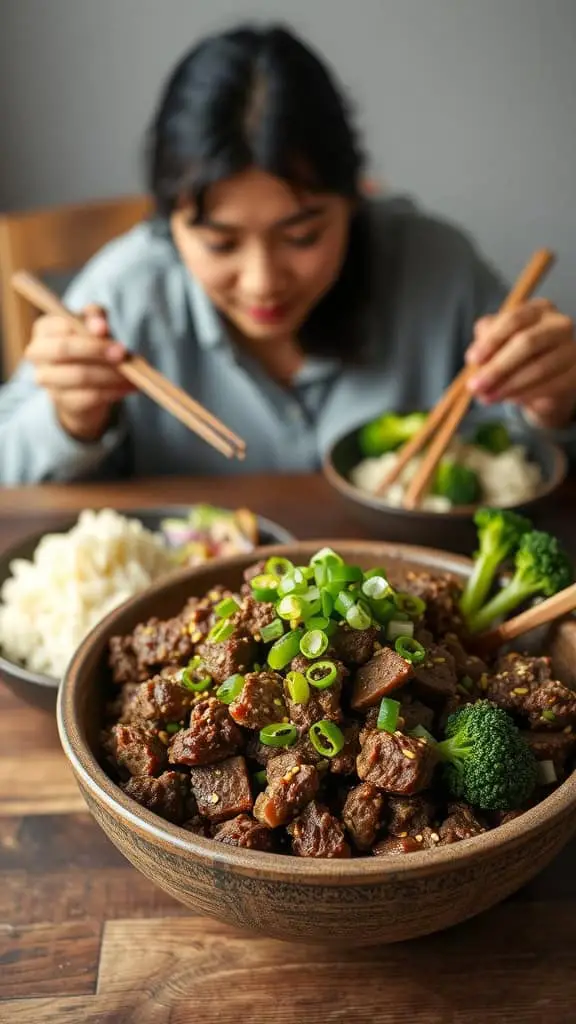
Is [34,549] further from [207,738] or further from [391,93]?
[391,93]

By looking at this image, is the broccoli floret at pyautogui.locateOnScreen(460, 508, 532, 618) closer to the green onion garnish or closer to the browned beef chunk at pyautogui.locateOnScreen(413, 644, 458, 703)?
the browned beef chunk at pyautogui.locateOnScreen(413, 644, 458, 703)

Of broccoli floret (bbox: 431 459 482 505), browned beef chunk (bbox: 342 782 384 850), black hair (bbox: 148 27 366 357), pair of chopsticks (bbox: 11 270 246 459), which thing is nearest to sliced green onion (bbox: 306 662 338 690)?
browned beef chunk (bbox: 342 782 384 850)

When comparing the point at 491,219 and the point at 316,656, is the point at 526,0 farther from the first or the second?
the point at 316,656

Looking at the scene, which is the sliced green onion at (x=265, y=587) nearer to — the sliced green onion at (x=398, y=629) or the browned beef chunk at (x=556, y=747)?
the sliced green onion at (x=398, y=629)

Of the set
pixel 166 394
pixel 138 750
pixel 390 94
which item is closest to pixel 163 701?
pixel 138 750

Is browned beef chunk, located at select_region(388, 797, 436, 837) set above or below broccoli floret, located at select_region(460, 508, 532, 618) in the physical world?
below

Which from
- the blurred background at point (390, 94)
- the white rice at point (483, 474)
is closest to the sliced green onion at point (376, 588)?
the white rice at point (483, 474)

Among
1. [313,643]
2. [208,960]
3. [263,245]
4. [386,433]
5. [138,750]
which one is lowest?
[208,960]
